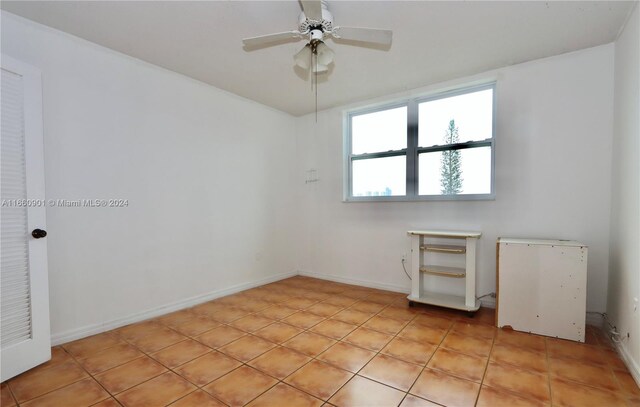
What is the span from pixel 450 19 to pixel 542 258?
7.26ft

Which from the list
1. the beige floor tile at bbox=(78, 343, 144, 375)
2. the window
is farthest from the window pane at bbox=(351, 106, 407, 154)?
the beige floor tile at bbox=(78, 343, 144, 375)

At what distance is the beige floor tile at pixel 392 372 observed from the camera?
1870 millimetres

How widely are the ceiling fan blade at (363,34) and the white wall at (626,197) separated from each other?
179cm

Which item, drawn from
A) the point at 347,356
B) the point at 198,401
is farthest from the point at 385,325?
the point at 198,401

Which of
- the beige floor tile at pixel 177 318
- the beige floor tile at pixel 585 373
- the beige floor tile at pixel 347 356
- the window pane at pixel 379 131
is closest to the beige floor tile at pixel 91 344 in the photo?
the beige floor tile at pixel 177 318

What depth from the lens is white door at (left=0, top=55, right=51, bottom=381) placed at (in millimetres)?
1938

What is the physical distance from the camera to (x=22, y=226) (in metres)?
2.04

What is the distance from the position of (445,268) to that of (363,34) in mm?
2651

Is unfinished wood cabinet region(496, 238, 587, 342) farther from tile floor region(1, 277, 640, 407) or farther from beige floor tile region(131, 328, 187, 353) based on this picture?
beige floor tile region(131, 328, 187, 353)

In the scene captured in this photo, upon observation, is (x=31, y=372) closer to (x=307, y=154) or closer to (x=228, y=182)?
A: (x=228, y=182)

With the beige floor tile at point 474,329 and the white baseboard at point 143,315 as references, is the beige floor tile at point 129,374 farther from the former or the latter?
the beige floor tile at point 474,329

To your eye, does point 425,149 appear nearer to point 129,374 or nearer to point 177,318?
point 177,318

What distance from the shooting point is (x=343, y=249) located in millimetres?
4344

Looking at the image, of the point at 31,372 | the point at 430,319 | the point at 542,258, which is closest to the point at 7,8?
the point at 31,372
